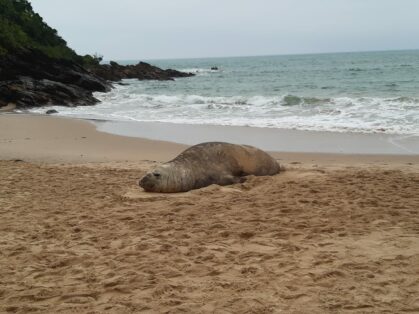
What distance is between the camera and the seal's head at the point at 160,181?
6.48 m

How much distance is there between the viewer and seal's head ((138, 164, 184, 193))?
6480 millimetres

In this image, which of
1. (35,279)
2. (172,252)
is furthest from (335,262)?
(35,279)

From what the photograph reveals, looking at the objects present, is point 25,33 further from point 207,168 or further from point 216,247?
point 216,247

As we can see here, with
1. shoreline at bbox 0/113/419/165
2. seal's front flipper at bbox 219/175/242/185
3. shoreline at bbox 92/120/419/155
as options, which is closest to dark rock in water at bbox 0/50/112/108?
shoreline at bbox 0/113/419/165

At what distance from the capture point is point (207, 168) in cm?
695

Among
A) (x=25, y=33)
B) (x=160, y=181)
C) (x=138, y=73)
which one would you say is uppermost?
(x=25, y=33)

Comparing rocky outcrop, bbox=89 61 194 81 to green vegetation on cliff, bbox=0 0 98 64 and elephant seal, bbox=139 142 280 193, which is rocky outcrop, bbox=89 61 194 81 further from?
elephant seal, bbox=139 142 280 193

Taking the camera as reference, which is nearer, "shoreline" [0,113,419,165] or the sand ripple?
the sand ripple

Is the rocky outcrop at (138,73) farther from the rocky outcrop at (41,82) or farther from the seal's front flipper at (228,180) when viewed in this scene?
the seal's front flipper at (228,180)

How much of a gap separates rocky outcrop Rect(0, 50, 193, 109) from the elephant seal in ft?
54.6

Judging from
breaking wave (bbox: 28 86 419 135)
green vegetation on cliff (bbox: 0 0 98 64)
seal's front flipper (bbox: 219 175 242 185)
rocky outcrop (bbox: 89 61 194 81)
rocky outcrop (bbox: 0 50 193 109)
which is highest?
green vegetation on cliff (bbox: 0 0 98 64)

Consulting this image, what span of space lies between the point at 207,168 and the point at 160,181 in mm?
851

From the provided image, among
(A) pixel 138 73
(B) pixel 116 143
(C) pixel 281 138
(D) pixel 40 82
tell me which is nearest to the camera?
(B) pixel 116 143

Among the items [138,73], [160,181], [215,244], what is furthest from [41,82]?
[138,73]
